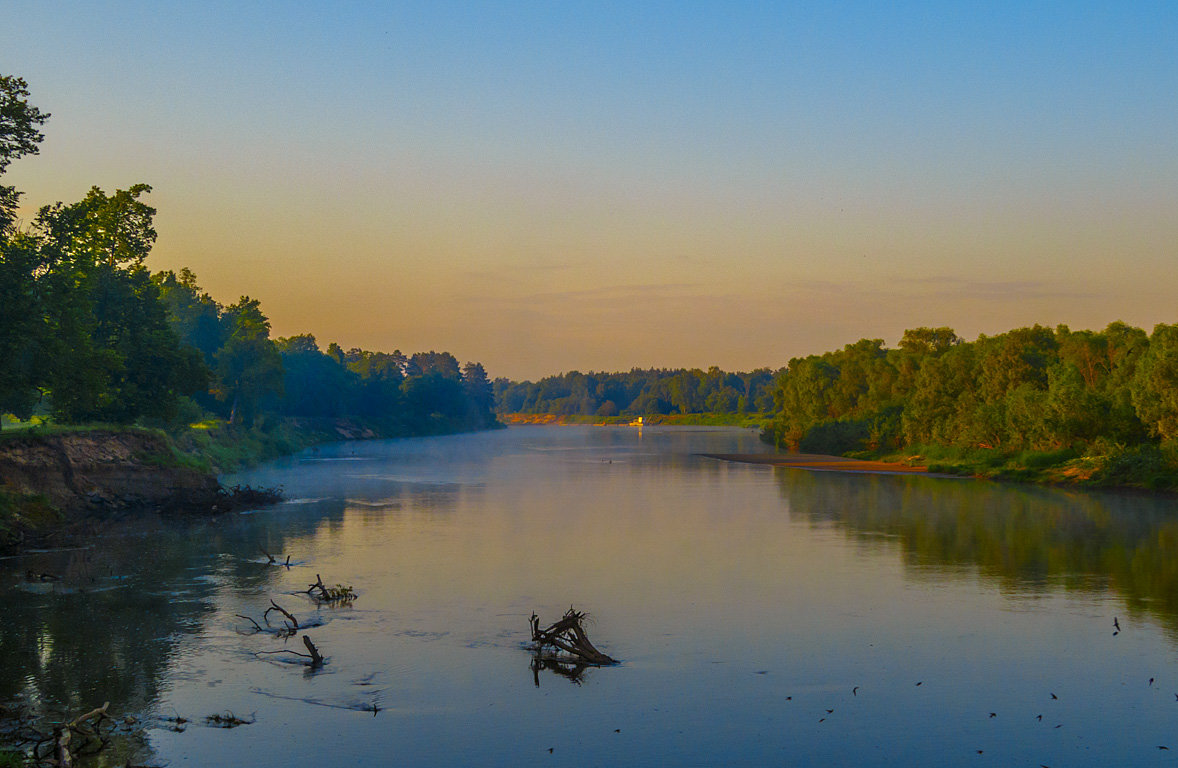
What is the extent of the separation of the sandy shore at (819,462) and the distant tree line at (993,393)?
4837 mm

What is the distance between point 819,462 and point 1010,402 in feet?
94.1

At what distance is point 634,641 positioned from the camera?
2705cm

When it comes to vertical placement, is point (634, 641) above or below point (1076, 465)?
below

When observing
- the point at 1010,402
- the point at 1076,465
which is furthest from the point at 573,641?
the point at 1010,402

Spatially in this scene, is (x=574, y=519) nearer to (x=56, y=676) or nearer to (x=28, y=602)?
(x=28, y=602)

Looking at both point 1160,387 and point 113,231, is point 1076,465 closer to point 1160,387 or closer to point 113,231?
point 1160,387

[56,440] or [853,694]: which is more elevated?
[56,440]

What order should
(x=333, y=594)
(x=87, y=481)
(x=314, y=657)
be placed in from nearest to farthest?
(x=314, y=657) → (x=333, y=594) → (x=87, y=481)

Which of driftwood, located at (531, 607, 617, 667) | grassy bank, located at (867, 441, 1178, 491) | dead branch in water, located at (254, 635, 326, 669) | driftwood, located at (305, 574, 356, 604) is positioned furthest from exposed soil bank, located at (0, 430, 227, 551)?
grassy bank, located at (867, 441, 1178, 491)

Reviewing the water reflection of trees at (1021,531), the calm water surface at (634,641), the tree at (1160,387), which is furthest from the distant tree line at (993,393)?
the calm water surface at (634,641)

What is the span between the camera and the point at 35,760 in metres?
15.3

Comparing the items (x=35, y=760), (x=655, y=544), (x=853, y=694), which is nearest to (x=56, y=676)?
(x=35, y=760)

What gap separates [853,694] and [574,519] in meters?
35.9

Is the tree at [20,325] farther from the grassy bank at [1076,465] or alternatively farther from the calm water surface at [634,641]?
the grassy bank at [1076,465]
